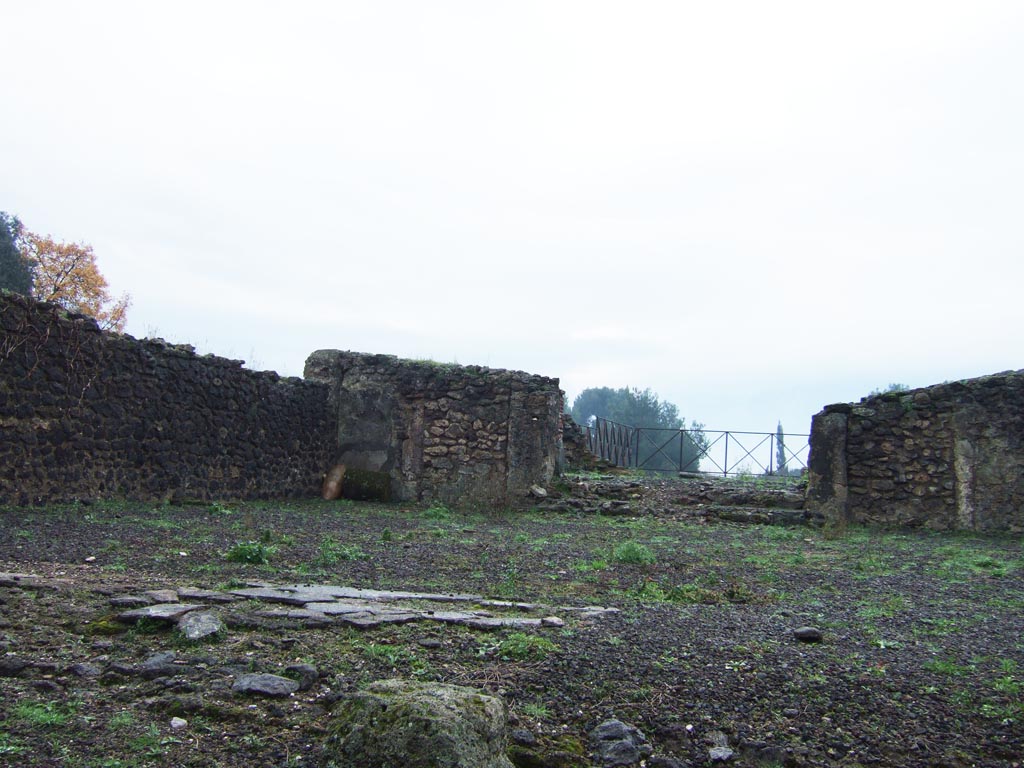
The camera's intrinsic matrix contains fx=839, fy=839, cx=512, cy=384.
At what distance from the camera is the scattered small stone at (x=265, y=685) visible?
329 centimetres

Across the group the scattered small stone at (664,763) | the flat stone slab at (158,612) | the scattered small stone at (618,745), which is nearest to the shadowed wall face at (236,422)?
the flat stone slab at (158,612)

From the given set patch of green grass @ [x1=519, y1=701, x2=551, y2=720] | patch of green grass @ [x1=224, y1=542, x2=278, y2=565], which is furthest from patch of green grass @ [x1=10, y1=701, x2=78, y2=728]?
patch of green grass @ [x1=224, y1=542, x2=278, y2=565]

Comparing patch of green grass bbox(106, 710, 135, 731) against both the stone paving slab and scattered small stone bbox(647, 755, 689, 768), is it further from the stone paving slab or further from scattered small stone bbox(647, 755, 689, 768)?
scattered small stone bbox(647, 755, 689, 768)

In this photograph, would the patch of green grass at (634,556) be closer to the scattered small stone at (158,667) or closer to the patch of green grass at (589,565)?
the patch of green grass at (589,565)

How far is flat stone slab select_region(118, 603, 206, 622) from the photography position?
4.10 m

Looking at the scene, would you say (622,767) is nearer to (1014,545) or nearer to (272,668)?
(272,668)

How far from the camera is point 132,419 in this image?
1086 centimetres

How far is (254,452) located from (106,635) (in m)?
9.69

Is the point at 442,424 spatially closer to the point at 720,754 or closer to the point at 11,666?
the point at 11,666

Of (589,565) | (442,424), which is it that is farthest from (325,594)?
(442,424)

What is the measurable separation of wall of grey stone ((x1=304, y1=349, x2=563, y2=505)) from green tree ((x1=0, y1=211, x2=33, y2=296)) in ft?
60.0

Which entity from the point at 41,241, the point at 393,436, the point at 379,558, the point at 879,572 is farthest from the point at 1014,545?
the point at 41,241

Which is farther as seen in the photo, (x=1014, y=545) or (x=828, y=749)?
(x=1014, y=545)

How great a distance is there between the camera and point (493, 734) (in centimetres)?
278
